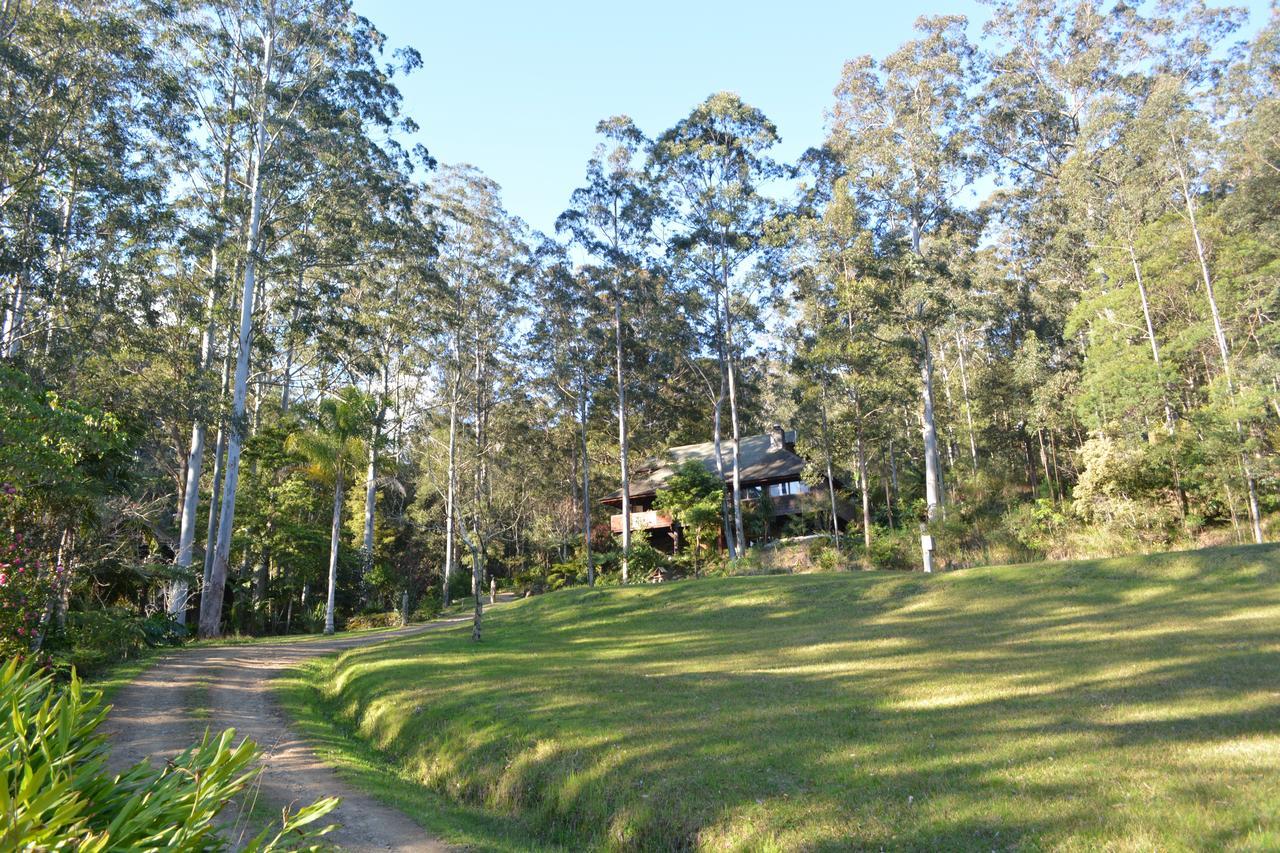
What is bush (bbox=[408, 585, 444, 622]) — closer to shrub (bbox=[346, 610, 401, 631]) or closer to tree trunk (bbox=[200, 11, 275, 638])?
shrub (bbox=[346, 610, 401, 631])

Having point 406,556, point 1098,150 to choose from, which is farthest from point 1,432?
point 1098,150

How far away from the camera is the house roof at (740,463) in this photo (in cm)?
4003

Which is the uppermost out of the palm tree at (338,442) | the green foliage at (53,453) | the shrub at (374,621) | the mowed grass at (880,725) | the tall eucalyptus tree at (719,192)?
the tall eucalyptus tree at (719,192)

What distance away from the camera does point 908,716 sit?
841cm

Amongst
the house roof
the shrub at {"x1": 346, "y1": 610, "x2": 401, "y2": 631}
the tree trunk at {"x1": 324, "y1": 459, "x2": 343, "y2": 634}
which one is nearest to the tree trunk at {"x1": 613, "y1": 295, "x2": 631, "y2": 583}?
the house roof

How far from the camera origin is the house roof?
40031 mm

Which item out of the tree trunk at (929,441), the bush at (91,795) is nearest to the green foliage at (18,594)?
the bush at (91,795)

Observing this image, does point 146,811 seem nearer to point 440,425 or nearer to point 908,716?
point 908,716

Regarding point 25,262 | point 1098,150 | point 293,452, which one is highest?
point 1098,150

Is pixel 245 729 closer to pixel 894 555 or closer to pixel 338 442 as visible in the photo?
pixel 338 442

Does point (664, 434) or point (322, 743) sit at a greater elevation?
point (664, 434)

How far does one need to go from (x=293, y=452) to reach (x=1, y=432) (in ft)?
69.1

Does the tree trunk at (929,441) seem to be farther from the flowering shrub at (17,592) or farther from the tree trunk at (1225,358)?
the flowering shrub at (17,592)

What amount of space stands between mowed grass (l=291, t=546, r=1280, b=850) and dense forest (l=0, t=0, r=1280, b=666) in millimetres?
6173
